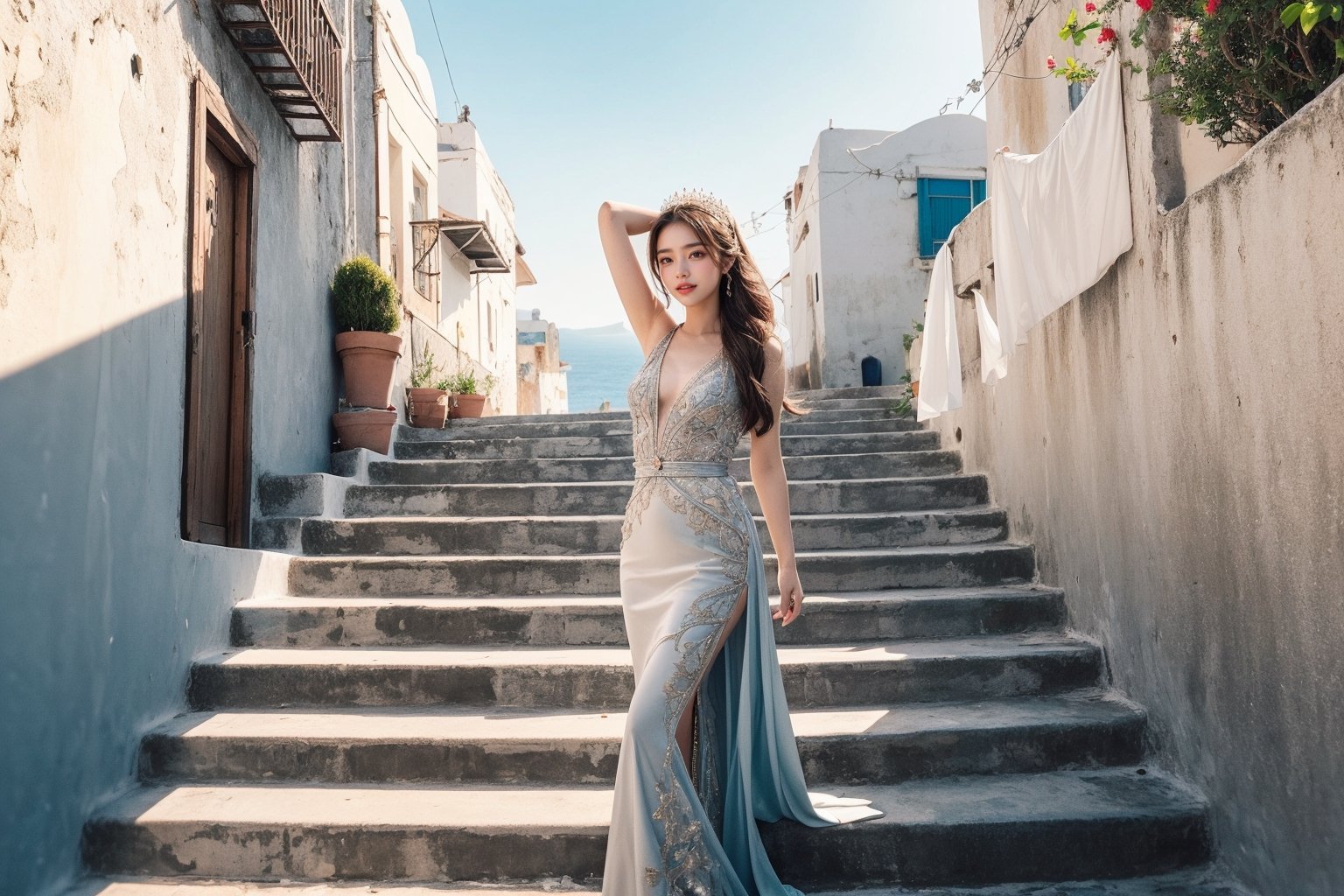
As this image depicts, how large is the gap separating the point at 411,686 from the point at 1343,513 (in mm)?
3151

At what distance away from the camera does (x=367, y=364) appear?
21.0 feet

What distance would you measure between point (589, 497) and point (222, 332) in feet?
7.12

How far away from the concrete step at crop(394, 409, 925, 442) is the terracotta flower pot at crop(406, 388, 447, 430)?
0.09 m

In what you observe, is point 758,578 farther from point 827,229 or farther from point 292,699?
point 827,229

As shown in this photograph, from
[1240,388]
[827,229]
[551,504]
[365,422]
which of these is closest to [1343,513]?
[1240,388]

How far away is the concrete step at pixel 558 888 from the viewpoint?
9.32 feet

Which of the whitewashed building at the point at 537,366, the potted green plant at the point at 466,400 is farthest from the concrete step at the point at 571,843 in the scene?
the whitewashed building at the point at 537,366

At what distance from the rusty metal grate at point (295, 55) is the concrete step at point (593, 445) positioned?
2289 mm

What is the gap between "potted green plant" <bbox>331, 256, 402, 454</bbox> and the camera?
6.32 metres

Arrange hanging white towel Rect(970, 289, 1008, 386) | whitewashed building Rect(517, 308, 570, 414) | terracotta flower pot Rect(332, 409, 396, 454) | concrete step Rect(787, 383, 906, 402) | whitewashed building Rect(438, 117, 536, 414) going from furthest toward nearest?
whitewashed building Rect(517, 308, 570, 414) → whitewashed building Rect(438, 117, 536, 414) → concrete step Rect(787, 383, 906, 402) → terracotta flower pot Rect(332, 409, 396, 454) → hanging white towel Rect(970, 289, 1008, 386)

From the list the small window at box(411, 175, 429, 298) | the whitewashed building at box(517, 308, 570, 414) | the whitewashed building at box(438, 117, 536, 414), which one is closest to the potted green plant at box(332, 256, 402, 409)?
the whitewashed building at box(438, 117, 536, 414)

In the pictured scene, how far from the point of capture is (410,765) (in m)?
3.33

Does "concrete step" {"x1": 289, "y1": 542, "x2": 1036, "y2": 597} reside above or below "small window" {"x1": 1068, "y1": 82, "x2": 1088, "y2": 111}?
below

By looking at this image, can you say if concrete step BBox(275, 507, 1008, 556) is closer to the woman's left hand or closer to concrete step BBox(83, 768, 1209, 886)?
concrete step BBox(83, 768, 1209, 886)
